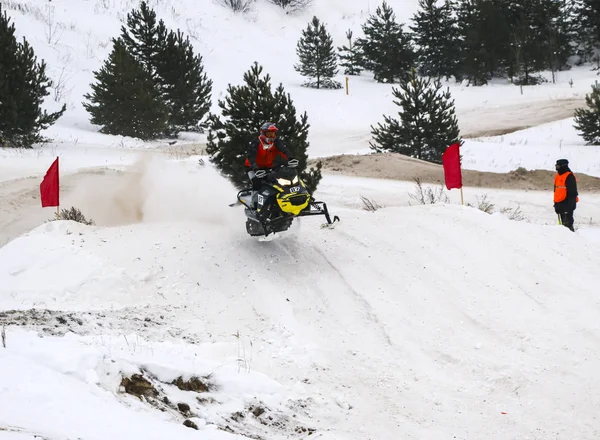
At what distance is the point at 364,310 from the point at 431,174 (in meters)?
13.5

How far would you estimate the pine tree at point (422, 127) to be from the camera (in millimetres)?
22938

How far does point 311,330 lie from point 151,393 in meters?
2.89

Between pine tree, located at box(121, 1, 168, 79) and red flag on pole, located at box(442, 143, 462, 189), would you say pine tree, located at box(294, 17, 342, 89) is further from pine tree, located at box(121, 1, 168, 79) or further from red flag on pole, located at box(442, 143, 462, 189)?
red flag on pole, located at box(442, 143, 462, 189)

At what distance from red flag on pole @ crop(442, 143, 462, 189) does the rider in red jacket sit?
398 centimetres

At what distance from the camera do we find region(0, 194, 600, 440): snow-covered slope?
5.80 meters

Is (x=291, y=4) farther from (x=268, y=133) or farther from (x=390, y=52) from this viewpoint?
(x=268, y=133)

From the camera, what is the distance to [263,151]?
9.98 meters

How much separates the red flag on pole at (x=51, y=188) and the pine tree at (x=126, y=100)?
51.6ft

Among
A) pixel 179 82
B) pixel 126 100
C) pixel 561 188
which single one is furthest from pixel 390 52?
pixel 561 188

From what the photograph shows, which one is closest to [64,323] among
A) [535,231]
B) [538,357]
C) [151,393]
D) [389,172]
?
[151,393]

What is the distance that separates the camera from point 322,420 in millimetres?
5488

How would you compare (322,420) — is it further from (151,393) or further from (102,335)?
(102,335)

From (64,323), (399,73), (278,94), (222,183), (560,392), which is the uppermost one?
(399,73)

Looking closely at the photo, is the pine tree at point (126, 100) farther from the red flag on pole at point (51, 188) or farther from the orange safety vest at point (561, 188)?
the orange safety vest at point (561, 188)
